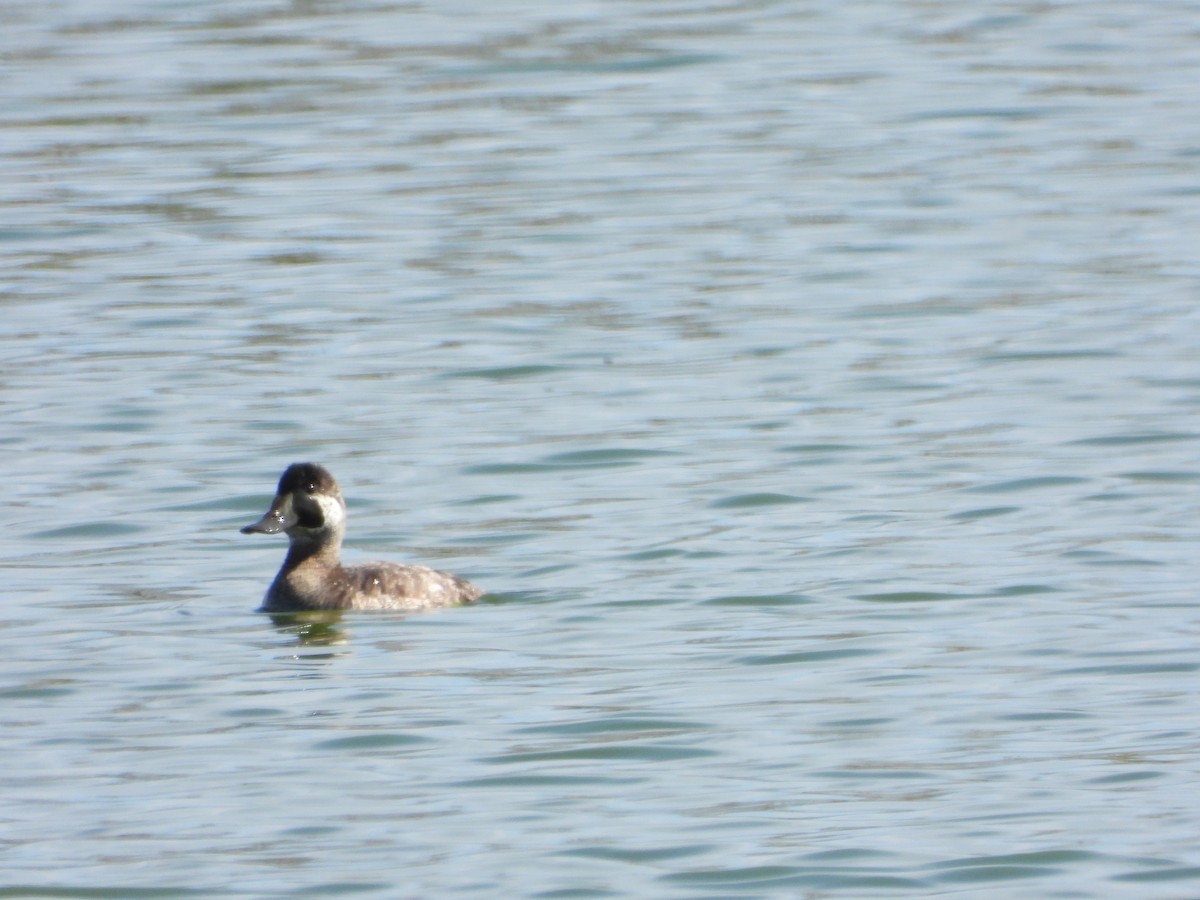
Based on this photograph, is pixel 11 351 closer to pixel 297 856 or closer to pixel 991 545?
pixel 991 545

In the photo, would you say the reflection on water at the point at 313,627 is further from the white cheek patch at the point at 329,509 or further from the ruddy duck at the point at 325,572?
the white cheek patch at the point at 329,509

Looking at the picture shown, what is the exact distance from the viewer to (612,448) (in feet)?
53.0

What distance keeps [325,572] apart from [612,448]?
10.5 feet

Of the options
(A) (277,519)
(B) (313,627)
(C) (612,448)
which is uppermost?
(A) (277,519)

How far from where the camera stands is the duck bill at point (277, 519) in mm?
13461

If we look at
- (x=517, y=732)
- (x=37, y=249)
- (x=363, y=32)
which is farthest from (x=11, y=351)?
(x=363, y=32)

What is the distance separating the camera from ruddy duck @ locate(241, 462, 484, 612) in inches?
506

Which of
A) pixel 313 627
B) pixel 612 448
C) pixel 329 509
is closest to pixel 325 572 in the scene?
pixel 329 509

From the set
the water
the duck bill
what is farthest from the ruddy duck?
the water

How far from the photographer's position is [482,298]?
20516 millimetres

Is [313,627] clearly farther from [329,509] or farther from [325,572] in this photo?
[329,509]

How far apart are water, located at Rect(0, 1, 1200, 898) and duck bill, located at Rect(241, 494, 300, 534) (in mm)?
422

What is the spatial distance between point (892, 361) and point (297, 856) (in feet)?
31.5

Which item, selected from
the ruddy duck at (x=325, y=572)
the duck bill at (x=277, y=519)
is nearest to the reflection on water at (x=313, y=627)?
the ruddy duck at (x=325, y=572)
